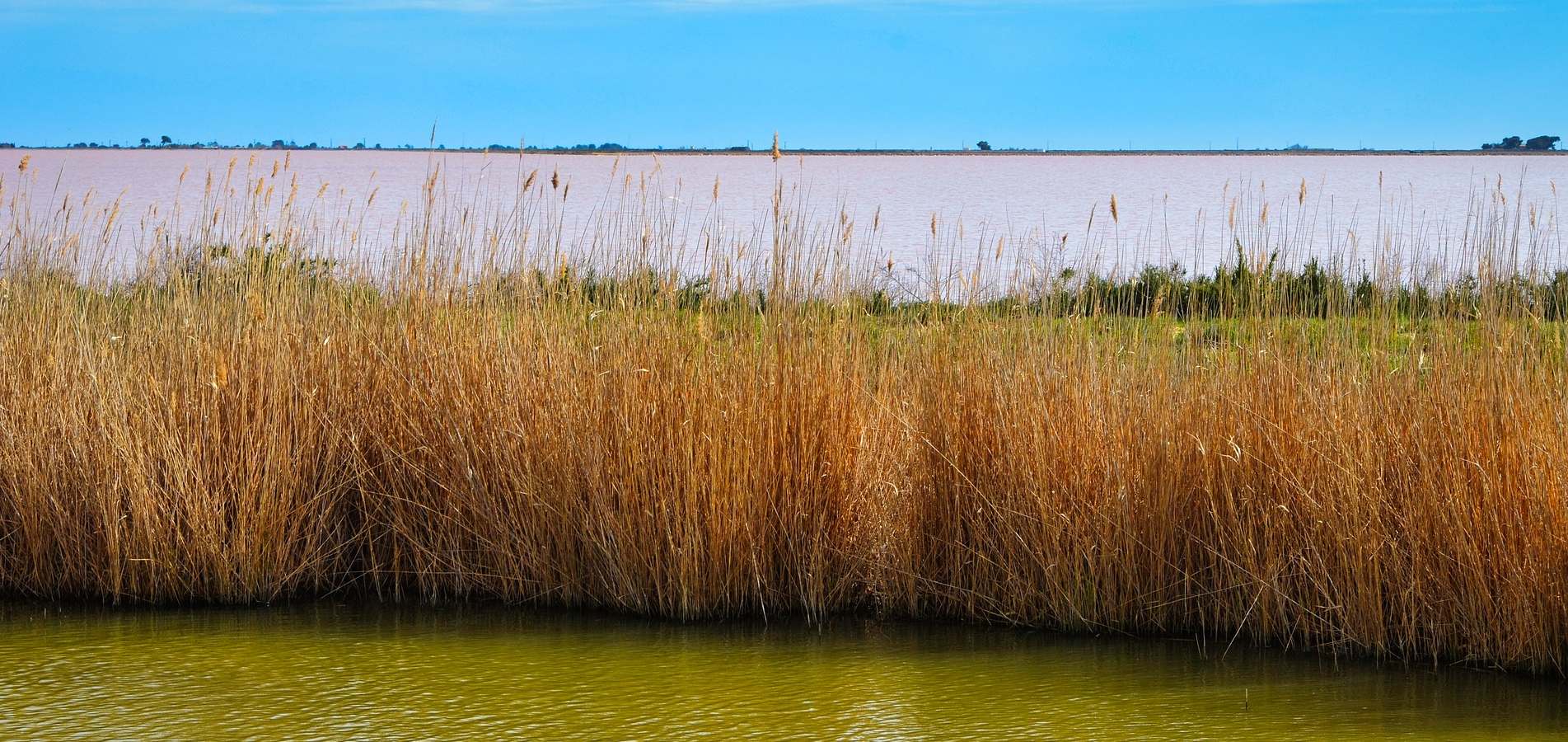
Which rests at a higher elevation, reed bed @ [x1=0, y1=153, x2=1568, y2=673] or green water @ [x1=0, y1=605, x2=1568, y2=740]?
reed bed @ [x1=0, y1=153, x2=1568, y2=673]

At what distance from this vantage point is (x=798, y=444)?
4.74 meters

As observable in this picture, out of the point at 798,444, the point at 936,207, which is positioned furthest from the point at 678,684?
the point at 936,207

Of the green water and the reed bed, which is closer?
the green water

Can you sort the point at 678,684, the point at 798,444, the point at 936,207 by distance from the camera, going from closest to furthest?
the point at 678,684 < the point at 798,444 < the point at 936,207

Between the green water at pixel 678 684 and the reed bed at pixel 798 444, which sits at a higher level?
the reed bed at pixel 798 444

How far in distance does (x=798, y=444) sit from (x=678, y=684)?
0.98 meters

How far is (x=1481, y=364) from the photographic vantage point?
4180 mm

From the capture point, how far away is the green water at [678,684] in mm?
3781

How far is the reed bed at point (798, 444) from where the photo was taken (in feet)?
14.0

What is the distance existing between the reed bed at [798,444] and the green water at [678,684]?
18 centimetres

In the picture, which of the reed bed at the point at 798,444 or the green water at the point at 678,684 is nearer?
the green water at the point at 678,684

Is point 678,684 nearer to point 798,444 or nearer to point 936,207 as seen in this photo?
point 798,444

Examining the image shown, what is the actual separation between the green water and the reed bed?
180 millimetres

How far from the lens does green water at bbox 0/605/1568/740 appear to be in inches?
149
